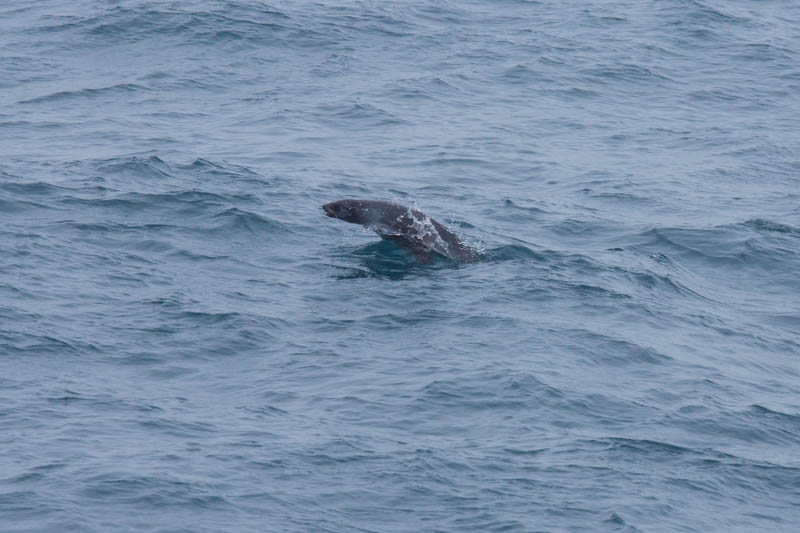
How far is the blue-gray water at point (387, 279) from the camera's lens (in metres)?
15.9

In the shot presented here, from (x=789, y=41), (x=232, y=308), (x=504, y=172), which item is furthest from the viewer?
(x=789, y=41)

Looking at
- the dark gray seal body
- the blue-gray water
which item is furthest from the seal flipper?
the blue-gray water

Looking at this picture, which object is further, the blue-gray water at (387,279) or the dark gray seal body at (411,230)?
the dark gray seal body at (411,230)

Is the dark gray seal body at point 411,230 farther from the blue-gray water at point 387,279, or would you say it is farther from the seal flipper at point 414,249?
the blue-gray water at point 387,279

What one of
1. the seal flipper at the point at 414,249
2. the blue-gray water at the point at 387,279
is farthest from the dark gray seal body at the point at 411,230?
the blue-gray water at the point at 387,279

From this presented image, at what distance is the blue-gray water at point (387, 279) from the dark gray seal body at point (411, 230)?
31 centimetres

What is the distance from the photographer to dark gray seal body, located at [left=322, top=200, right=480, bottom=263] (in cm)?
2330

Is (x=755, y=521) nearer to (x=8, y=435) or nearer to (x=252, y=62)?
(x=8, y=435)

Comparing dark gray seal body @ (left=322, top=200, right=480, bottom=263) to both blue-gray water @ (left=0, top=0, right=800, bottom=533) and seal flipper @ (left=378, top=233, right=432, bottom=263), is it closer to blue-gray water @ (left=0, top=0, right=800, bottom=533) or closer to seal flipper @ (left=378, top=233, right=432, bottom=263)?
seal flipper @ (left=378, top=233, right=432, bottom=263)

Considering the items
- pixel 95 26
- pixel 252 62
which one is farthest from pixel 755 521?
pixel 95 26

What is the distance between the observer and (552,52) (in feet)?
129

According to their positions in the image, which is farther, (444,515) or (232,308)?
(232,308)

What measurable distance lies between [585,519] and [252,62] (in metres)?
23.9

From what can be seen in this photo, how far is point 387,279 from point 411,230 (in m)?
1.22
